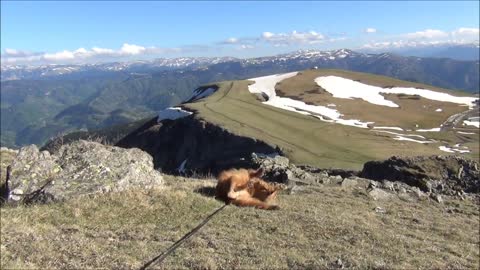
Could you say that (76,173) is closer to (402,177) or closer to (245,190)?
(245,190)

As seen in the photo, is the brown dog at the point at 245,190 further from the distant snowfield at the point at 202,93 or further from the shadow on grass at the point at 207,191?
the distant snowfield at the point at 202,93

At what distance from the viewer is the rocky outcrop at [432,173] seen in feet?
80.4

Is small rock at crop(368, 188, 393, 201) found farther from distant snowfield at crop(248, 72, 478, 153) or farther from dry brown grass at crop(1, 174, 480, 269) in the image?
distant snowfield at crop(248, 72, 478, 153)

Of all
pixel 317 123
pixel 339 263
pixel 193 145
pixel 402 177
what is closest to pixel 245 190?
pixel 339 263

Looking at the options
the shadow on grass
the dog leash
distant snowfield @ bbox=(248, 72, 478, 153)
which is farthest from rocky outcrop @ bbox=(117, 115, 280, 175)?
the dog leash

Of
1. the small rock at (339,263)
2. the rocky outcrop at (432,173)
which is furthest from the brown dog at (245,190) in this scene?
the rocky outcrop at (432,173)

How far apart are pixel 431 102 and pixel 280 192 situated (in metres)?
128

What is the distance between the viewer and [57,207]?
11.4m

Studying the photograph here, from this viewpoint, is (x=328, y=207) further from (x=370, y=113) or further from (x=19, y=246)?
(x=370, y=113)

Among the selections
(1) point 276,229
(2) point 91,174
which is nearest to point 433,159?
(1) point 276,229

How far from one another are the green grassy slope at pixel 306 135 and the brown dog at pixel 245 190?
45.5 meters

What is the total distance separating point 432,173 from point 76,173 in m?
21.7

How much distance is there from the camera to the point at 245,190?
43.8 feet

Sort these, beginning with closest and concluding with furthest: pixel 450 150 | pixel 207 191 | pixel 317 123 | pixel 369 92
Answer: pixel 207 191, pixel 450 150, pixel 317 123, pixel 369 92
